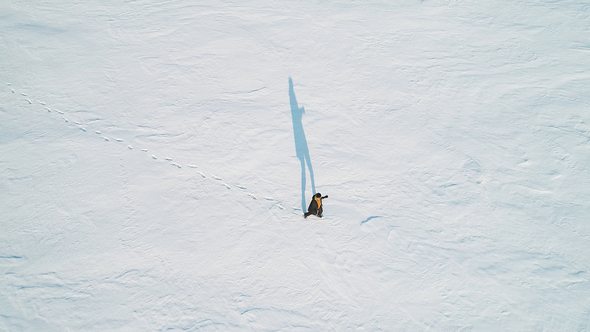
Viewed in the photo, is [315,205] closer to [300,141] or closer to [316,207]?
[316,207]

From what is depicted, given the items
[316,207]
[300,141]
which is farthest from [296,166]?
[316,207]

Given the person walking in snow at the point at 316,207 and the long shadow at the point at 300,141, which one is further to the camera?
the long shadow at the point at 300,141

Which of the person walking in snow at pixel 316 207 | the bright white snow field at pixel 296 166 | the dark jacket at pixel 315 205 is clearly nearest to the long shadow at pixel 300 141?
the bright white snow field at pixel 296 166

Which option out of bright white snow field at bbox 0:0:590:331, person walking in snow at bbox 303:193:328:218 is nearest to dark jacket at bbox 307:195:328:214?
person walking in snow at bbox 303:193:328:218

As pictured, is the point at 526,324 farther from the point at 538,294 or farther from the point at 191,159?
the point at 191,159

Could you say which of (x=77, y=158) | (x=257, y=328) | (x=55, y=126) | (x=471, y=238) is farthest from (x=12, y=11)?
(x=471, y=238)

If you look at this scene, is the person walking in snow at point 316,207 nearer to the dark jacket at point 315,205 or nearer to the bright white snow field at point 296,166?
the dark jacket at point 315,205
